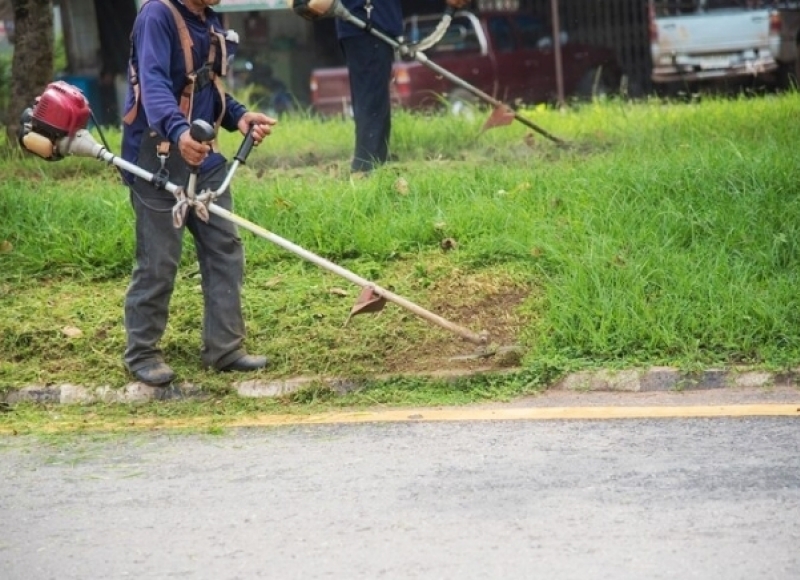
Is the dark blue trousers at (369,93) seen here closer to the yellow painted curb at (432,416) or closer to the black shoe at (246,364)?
the black shoe at (246,364)

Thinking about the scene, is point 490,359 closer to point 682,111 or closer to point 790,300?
point 790,300

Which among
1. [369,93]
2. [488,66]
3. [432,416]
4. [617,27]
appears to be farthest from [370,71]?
[617,27]

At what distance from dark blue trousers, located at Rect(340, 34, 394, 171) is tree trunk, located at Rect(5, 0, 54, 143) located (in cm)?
257

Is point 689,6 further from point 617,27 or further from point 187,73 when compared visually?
point 187,73

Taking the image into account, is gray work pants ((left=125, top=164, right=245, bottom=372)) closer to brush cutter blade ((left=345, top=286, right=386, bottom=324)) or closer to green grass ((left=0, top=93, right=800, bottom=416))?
green grass ((left=0, top=93, right=800, bottom=416))

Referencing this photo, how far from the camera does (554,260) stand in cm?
732

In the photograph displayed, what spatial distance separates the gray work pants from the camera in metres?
6.55

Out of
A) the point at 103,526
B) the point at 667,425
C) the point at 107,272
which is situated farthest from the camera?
the point at 107,272

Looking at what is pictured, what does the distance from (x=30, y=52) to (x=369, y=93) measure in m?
2.83

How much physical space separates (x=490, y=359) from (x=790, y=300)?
1.35 meters

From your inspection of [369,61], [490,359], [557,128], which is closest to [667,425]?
[490,359]

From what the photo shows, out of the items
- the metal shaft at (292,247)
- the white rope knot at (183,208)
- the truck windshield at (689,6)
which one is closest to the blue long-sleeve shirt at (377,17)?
the metal shaft at (292,247)

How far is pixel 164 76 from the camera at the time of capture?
20.5 ft

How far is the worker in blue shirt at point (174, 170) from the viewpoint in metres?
6.30
